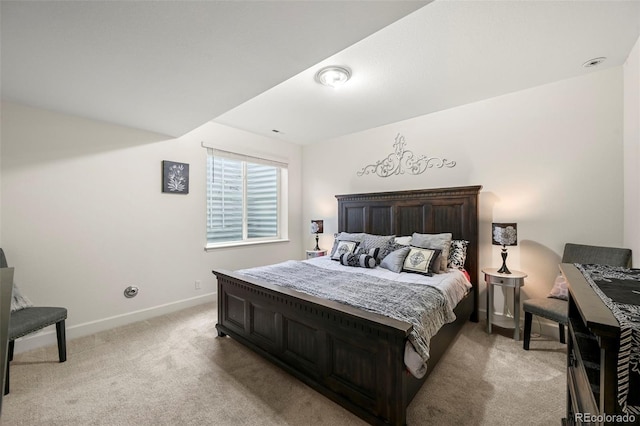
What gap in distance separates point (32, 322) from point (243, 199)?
2716 mm

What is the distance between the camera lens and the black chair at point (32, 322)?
1994 millimetres

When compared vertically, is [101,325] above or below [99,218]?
below

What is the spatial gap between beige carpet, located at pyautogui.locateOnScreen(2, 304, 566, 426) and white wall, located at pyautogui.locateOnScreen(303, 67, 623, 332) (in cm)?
102

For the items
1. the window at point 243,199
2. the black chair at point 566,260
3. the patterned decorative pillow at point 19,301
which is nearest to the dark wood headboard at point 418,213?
the black chair at point 566,260

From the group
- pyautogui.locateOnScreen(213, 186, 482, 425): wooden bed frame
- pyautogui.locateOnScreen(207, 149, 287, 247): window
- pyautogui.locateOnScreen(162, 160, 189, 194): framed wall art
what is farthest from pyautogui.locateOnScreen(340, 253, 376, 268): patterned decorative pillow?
pyautogui.locateOnScreen(162, 160, 189, 194): framed wall art

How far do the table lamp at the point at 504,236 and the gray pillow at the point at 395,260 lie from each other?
88 centimetres

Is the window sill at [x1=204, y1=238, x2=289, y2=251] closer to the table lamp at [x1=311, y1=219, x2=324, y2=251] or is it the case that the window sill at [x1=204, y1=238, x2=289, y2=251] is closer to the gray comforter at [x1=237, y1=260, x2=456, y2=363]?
the table lamp at [x1=311, y1=219, x2=324, y2=251]

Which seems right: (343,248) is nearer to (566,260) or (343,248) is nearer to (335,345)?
(335,345)

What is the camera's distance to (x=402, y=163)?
3.90 metres

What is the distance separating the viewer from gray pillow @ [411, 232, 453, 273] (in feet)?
9.54

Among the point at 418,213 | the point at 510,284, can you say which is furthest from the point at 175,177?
the point at 510,284

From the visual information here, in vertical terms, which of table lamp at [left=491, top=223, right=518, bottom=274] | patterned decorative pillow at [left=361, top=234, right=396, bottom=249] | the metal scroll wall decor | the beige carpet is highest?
the metal scroll wall decor

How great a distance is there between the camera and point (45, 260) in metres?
2.62

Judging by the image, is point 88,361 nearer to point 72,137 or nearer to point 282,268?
point 282,268
